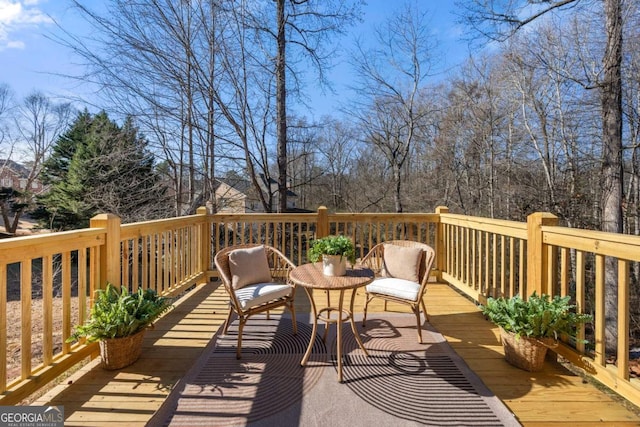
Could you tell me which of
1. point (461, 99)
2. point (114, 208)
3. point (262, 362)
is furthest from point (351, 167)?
point (262, 362)

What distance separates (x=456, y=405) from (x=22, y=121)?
14003 mm

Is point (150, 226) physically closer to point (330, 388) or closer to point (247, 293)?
point (247, 293)

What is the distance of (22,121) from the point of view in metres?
9.69

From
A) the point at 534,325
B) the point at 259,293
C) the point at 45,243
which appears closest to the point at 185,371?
the point at 259,293

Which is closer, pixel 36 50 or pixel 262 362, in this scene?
pixel 262 362

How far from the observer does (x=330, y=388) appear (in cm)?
193

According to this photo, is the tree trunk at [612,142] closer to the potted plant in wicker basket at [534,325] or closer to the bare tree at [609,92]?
the bare tree at [609,92]

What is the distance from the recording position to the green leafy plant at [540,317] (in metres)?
2.08

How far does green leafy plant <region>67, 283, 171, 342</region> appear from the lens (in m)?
2.08

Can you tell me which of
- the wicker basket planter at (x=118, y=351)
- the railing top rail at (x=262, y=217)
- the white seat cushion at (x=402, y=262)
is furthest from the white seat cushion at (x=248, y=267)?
the railing top rail at (x=262, y=217)

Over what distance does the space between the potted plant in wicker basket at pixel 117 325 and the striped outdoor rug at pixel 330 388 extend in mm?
514

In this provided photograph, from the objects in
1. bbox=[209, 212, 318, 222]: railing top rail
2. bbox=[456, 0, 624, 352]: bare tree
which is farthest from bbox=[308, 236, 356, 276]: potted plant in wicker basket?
bbox=[456, 0, 624, 352]: bare tree

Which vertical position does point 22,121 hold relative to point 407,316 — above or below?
above

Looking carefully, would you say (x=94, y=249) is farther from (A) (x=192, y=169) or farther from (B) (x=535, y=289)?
(A) (x=192, y=169)
